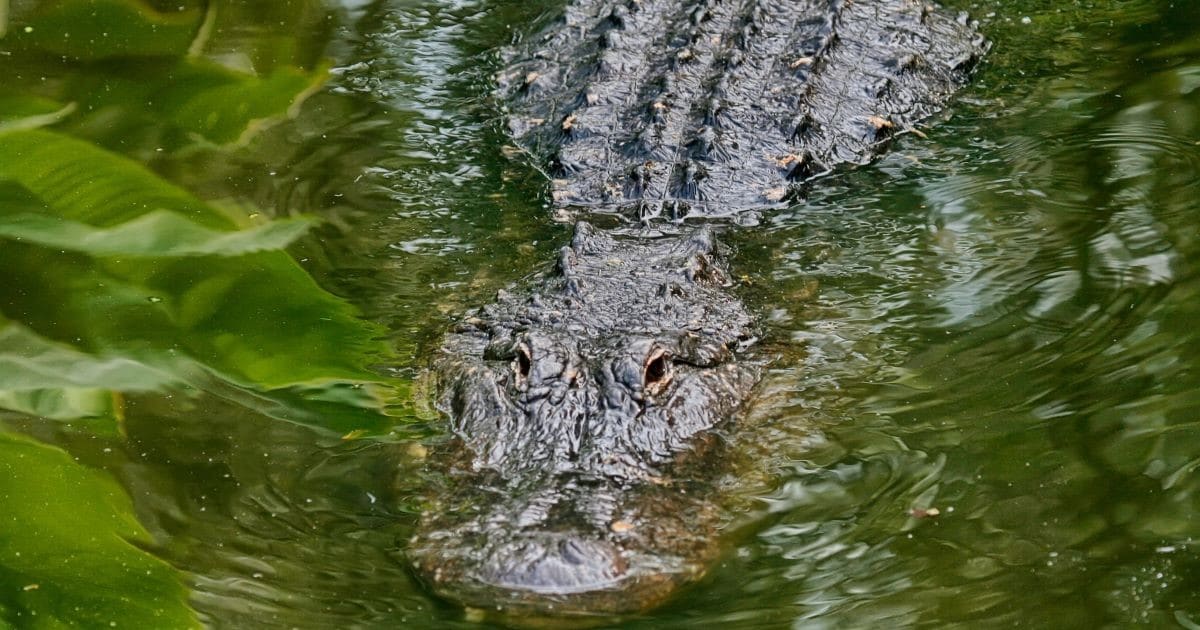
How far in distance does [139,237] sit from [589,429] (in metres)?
2.10

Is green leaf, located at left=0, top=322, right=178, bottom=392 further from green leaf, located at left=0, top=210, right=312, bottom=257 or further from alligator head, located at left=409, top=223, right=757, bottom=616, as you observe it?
alligator head, located at left=409, top=223, right=757, bottom=616

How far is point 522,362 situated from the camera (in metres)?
4.30

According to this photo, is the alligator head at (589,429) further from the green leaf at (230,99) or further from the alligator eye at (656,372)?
the green leaf at (230,99)

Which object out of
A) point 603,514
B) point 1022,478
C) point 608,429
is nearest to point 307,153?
point 608,429

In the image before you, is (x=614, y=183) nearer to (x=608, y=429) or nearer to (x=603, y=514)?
(x=608, y=429)

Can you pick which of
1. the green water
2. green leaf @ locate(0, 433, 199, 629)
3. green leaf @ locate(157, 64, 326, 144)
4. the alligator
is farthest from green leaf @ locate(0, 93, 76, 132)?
green leaf @ locate(0, 433, 199, 629)

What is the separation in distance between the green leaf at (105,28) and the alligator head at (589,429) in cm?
396

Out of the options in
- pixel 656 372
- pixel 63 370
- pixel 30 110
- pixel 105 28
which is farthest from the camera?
pixel 105 28

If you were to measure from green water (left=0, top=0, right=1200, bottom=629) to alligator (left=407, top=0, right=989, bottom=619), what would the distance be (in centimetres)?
14

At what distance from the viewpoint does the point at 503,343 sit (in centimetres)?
460

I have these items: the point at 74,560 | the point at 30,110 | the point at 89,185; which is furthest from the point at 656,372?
the point at 30,110

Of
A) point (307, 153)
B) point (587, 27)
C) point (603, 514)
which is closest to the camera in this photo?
point (603, 514)

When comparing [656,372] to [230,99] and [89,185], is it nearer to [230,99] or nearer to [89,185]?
[89,185]

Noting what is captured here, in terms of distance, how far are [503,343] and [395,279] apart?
0.98 m
